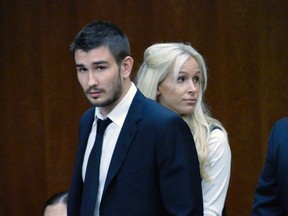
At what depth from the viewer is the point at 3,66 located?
207 inches

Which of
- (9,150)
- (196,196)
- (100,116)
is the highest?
(100,116)

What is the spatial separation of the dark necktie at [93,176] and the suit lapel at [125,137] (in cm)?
8

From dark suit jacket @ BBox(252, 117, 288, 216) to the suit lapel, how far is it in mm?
511

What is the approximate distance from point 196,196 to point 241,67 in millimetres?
2188

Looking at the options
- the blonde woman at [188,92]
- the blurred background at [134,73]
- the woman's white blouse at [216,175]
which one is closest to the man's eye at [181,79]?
the blonde woman at [188,92]

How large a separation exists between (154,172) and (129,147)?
0.13 m

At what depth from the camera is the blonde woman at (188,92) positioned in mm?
3633

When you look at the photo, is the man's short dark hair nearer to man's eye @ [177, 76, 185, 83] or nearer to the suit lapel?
the suit lapel

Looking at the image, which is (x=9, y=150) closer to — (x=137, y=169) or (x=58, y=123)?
(x=58, y=123)

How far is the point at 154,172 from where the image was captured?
9.77 ft

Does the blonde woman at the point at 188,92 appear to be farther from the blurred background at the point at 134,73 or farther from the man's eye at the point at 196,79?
the blurred background at the point at 134,73

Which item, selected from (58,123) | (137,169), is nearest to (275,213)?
(137,169)

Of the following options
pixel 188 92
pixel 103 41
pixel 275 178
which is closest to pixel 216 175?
pixel 188 92

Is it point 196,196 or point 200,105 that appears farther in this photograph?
point 200,105
